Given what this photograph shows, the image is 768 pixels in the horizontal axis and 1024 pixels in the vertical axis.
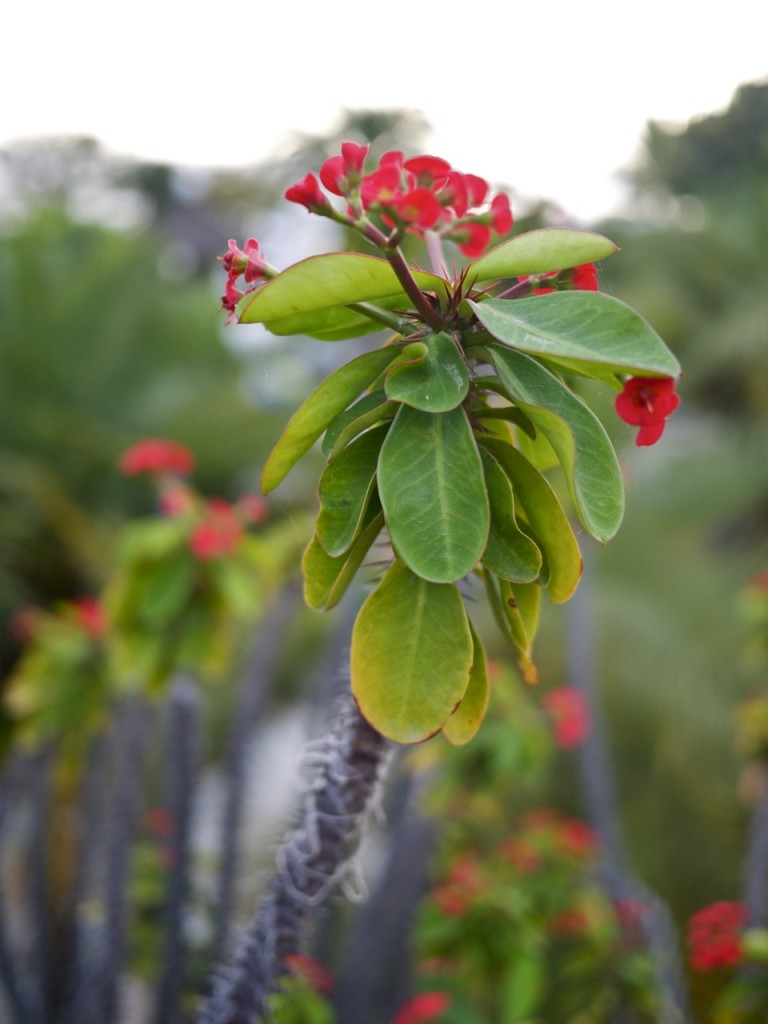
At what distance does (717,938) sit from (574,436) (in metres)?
1.51

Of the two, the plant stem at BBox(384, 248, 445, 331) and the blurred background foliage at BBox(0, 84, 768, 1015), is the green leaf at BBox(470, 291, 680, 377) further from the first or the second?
the blurred background foliage at BBox(0, 84, 768, 1015)

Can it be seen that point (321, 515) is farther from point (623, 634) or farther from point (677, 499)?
point (677, 499)

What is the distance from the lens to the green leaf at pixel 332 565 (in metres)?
1.00

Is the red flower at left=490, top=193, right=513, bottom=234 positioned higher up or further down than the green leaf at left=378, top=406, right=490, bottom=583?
higher up

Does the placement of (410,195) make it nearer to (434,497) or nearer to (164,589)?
(434,497)

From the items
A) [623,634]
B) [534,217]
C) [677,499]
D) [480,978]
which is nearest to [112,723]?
[480,978]

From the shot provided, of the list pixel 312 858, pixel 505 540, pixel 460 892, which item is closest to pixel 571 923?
pixel 460 892

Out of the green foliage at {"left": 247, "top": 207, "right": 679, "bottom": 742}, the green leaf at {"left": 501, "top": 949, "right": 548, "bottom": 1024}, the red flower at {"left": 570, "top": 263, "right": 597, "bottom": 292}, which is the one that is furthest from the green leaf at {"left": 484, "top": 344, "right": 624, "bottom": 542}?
the green leaf at {"left": 501, "top": 949, "right": 548, "bottom": 1024}

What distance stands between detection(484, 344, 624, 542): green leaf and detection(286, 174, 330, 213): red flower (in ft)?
0.66

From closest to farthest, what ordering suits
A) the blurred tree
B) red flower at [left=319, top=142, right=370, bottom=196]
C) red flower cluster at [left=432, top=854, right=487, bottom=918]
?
red flower at [left=319, top=142, right=370, bottom=196], red flower cluster at [left=432, top=854, right=487, bottom=918], the blurred tree

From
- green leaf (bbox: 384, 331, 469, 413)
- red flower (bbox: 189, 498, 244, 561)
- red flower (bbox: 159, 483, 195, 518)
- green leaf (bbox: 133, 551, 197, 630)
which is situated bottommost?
green leaf (bbox: 384, 331, 469, 413)

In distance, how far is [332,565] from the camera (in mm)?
1017

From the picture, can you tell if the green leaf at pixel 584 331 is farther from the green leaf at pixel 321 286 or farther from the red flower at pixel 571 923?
the red flower at pixel 571 923

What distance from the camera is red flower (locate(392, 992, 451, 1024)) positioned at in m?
2.44
